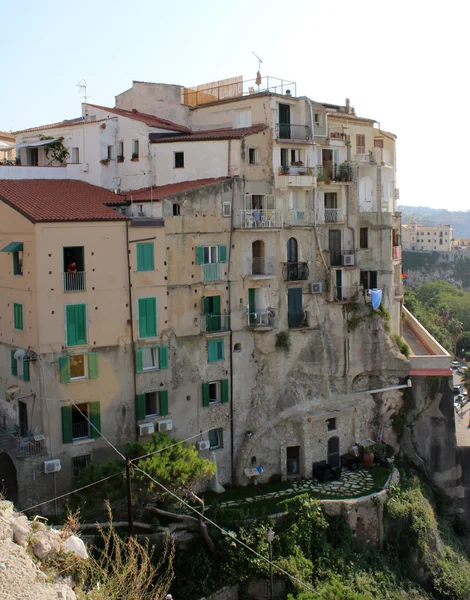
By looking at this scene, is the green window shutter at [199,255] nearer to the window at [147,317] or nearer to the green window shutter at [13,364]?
the window at [147,317]

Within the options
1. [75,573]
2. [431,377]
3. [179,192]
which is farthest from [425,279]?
[75,573]

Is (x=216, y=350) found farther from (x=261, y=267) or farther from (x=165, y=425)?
(x=261, y=267)

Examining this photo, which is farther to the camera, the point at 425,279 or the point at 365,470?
the point at 425,279

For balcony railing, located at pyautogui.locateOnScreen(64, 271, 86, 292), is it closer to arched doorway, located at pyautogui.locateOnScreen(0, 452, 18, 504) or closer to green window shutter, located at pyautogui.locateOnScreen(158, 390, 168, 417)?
green window shutter, located at pyautogui.locateOnScreen(158, 390, 168, 417)

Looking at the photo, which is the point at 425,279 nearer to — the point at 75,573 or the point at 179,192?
the point at 179,192

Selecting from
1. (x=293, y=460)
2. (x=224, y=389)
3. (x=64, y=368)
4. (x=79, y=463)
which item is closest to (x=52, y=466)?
(x=79, y=463)

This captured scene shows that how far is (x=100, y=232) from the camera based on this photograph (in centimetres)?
3731

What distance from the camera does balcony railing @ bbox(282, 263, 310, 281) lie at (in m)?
44.2

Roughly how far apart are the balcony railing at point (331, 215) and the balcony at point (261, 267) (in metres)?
4.70

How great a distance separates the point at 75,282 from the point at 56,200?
14.6 ft

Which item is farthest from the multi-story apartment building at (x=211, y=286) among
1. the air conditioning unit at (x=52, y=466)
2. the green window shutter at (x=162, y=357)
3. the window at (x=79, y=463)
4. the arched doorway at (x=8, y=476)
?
the arched doorway at (x=8, y=476)

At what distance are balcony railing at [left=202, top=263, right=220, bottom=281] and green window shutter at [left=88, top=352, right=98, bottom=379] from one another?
23.4ft

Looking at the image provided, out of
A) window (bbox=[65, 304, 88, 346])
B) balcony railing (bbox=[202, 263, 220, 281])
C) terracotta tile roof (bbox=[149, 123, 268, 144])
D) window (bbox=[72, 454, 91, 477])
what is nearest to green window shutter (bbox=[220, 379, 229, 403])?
balcony railing (bbox=[202, 263, 220, 281])

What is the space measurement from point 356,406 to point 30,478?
64.9ft
